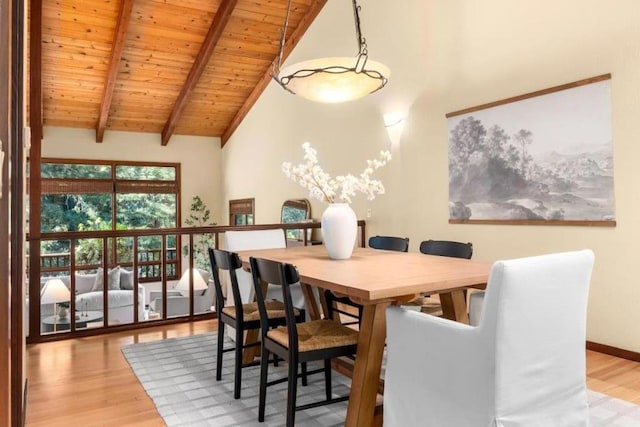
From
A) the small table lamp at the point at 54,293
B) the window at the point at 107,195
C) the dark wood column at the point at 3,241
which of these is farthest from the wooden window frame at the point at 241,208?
the dark wood column at the point at 3,241

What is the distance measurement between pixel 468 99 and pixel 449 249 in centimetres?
168

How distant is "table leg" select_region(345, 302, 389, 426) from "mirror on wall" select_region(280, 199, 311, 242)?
14.0 ft

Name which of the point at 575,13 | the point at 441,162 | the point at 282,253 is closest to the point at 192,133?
the point at 441,162

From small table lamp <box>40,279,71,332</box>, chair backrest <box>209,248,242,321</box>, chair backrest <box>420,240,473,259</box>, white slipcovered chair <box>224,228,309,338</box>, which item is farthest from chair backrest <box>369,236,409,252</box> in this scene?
small table lamp <box>40,279,71,332</box>

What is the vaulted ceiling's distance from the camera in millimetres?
5488

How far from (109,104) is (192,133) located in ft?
6.36

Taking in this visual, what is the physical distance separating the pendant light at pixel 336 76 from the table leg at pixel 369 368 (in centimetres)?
151

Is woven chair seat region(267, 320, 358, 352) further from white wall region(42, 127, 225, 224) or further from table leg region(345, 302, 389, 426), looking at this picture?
white wall region(42, 127, 225, 224)

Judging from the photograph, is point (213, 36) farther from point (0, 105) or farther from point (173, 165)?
point (0, 105)

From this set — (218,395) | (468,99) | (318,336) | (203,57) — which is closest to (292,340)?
(318,336)

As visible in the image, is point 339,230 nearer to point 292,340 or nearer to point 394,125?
point 292,340

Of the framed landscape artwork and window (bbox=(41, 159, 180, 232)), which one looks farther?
window (bbox=(41, 159, 180, 232))

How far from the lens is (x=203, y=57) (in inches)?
242

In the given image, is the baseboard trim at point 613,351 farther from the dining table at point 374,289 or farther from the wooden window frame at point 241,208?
the wooden window frame at point 241,208
